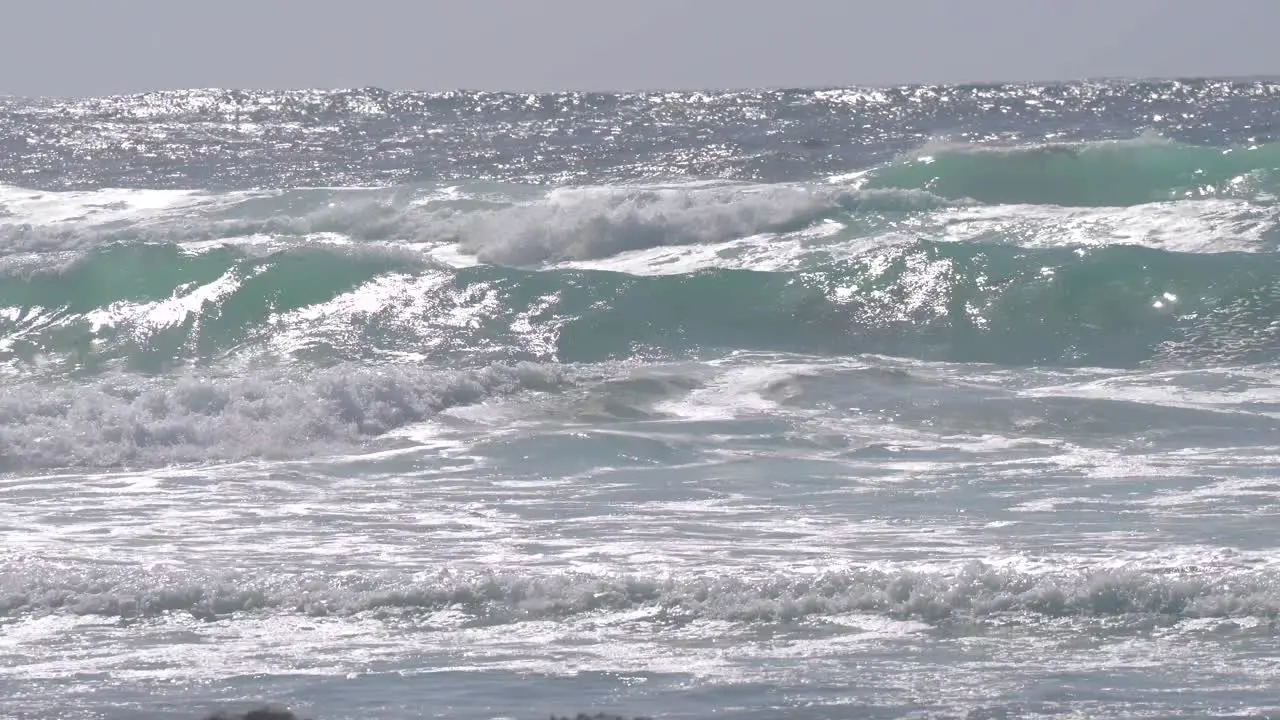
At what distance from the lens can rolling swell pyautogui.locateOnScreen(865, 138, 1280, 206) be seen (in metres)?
20.6

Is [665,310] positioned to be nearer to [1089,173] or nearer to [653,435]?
[653,435]

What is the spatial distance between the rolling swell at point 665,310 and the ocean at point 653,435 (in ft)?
0.18

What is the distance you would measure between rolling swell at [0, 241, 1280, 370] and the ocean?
0.06 meters

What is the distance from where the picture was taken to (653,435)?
1084 centimetres

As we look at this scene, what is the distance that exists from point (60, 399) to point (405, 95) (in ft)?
91.2

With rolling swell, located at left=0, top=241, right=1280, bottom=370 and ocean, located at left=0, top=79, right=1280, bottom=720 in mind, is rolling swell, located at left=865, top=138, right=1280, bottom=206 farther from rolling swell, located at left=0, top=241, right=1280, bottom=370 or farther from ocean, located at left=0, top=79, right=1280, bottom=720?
rolling swell, located at left=0, top=241, right=1280, bottom=370

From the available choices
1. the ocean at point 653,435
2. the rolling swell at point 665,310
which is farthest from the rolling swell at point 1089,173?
the rolling swell at point 665,310

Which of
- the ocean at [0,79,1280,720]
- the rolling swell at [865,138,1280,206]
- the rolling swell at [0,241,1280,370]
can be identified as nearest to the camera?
the ocean at [0,79,1280,720]

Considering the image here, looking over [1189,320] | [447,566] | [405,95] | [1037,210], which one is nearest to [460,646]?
[447,566]

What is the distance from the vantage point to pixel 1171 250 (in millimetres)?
17703

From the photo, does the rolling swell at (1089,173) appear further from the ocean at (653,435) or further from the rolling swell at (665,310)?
the rolling swell at (665,310)

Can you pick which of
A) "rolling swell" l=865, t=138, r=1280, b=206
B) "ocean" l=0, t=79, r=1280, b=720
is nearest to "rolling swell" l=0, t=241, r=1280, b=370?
"ocean" l=0, t=79, r=1280, b=720

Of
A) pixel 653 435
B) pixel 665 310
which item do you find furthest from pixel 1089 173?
pixel 653 435

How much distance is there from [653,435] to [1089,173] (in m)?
12.8
